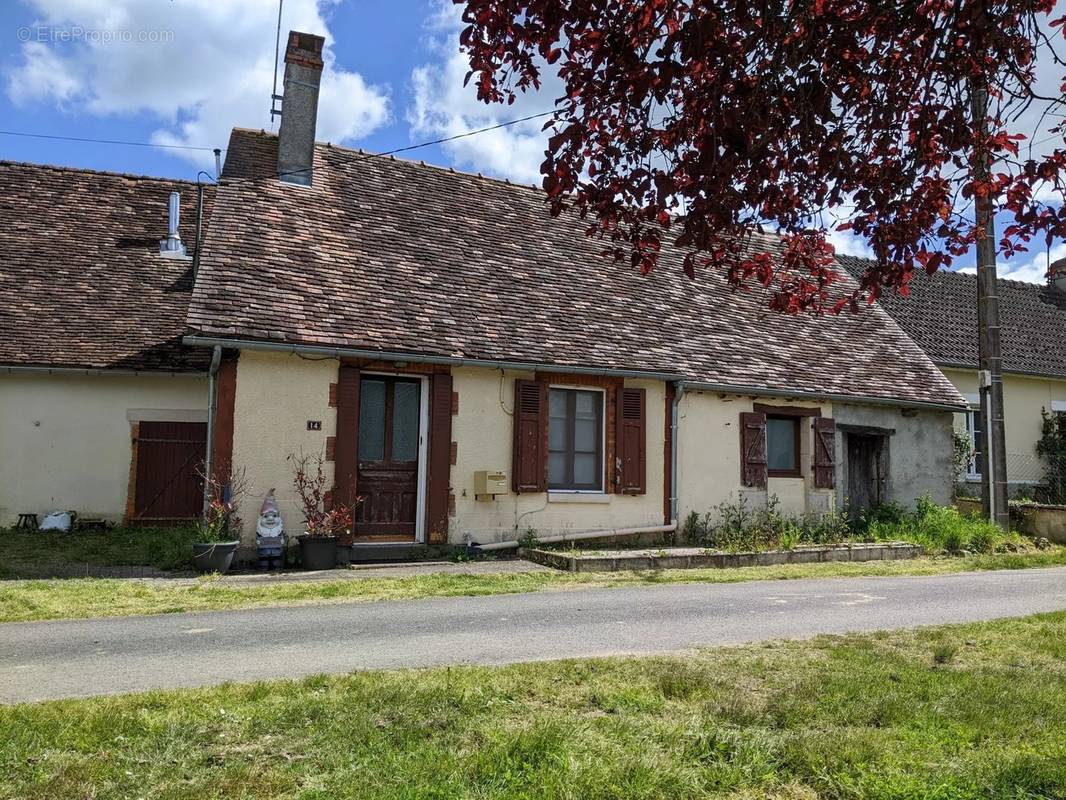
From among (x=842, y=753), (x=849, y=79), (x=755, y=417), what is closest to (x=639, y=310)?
(x=755, y=417)

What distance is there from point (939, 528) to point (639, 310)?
6.52 m

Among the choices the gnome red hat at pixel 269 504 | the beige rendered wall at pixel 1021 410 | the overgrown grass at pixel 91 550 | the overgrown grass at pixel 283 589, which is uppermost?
the beige rendered wall at pixel 1021 410

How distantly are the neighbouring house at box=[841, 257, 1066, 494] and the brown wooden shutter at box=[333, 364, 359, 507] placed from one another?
14611mm

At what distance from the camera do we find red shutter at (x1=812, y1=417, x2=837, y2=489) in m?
15.9

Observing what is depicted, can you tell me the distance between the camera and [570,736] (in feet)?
13.4

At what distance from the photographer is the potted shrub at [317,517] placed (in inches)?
440

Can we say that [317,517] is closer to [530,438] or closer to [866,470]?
[530,438]

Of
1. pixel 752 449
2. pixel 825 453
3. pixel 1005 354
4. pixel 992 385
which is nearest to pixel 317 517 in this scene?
pixel 752 449

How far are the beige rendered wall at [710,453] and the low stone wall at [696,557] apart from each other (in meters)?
1.31

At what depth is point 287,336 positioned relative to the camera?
11.4 metres

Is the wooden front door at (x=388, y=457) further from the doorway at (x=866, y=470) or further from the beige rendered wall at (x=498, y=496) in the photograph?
the doorway at (x=866, y=470)

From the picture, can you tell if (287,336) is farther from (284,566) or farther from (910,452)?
(910,452)

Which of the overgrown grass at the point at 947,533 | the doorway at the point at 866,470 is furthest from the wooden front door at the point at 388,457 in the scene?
the doorway at the point at 866,470

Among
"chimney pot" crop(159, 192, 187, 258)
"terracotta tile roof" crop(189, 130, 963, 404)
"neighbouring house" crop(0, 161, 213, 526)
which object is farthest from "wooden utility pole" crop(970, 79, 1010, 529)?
"chimney pot" crop(159, 192, 187, 258)
